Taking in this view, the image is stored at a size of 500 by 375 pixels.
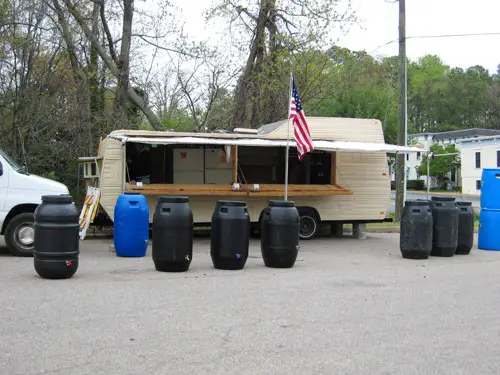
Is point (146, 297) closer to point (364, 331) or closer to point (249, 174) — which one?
point (364, 331)

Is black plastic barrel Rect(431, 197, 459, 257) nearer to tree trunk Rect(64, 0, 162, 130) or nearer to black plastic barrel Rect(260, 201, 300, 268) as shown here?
black plastic barrel Rect(260, 201, 300, 268)

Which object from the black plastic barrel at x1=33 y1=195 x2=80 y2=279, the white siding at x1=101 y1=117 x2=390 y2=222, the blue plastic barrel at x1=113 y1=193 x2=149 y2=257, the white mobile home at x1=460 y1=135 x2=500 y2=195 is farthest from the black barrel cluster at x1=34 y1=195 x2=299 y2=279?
the white mobile home at x1=460 y1=135 x2=500 y2=195

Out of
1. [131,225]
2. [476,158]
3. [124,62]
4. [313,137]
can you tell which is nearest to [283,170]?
[313,137]

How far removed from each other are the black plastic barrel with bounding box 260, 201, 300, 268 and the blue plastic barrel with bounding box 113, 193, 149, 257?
2677 millimetres

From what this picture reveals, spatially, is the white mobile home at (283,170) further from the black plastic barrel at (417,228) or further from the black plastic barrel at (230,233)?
the black plastic barrel at (230,233)

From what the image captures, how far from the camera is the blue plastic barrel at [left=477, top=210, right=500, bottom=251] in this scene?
46.0 ft

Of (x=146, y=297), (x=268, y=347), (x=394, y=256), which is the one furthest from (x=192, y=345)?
(x=394, y=256)

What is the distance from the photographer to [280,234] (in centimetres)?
1033

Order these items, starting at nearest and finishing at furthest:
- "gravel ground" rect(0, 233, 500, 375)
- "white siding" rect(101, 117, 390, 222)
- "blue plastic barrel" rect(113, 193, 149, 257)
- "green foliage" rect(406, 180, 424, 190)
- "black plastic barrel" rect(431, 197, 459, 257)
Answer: "gravel ground" rect(0, 233, 500, 375) → "blue plastic barrel" rect(113, 193, 149, 257) → "black plastic barrel" rect(431, 197, 459, 257) → "white siding" rect(101, 117, 390, 222) → "green foliage" rect(406, 180, 424, 190)

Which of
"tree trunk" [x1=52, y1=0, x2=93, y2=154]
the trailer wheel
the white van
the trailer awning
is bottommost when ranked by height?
the trailer wheel

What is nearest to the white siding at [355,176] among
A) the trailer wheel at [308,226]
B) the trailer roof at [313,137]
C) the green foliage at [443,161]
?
the trailer roof at [313,137]

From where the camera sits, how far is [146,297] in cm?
771

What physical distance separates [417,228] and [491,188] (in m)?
2.99

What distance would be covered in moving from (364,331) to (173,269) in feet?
14.1
